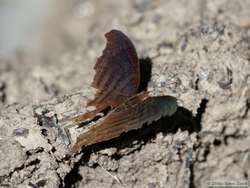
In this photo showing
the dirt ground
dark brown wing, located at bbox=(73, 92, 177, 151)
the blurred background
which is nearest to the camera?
dark brown wing, located at bbox=(73, 92, 177, 151)

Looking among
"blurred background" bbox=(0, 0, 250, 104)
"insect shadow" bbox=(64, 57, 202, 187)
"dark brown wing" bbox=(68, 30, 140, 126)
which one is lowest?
"insect shadow" bbox=(64, 57, 202, 187)

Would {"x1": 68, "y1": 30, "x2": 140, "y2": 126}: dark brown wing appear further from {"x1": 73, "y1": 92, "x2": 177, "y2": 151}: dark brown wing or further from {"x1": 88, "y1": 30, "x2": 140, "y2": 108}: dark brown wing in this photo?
{"x1": 73, "y1": 92, "x2": 177, "y2": 151}: dark brown wing

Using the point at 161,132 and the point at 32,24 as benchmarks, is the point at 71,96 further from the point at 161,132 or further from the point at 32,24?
the point at 32,24

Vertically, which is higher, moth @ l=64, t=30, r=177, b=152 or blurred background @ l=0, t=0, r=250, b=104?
blurred background @ l=0, t=0, r=250, b=104

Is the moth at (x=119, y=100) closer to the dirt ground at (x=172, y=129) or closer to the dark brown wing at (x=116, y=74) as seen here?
the dark brown wing at (x=116, y=74)

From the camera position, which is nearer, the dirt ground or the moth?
the moth

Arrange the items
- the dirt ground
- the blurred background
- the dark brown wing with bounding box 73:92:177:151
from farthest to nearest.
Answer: the blurred background < the dirt ground < the dark brown wing with bounding box 73:92:177:151

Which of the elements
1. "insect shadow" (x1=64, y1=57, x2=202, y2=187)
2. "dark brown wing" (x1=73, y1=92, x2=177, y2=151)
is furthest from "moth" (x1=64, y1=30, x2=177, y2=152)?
"insect shadow" (x1=64, y1=57, x2=202, y2=187)
